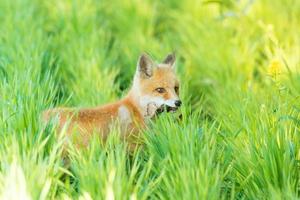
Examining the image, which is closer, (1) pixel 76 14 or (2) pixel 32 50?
(2) pixel 32 50

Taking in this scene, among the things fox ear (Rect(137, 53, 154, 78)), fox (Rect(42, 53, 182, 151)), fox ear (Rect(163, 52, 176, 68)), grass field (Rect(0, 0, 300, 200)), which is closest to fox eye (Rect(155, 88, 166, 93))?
fox (Rect(42, 53, 182, 151))

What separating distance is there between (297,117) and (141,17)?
4813 mm

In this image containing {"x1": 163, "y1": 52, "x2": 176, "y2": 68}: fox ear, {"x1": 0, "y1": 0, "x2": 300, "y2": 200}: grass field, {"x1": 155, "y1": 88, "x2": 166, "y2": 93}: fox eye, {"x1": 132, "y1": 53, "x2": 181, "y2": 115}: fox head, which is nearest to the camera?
{"x1": 0, "y1": 0, "x2": 300, "y2": 200}: grass field

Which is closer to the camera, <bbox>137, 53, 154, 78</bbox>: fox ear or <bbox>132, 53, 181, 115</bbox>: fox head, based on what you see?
<bbox>132, 53, 181, 115</bbox>: fox head

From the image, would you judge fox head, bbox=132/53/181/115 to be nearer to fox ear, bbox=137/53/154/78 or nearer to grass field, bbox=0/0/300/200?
fox ear, bbox=137/53/154/78

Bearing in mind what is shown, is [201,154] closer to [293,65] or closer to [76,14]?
[293,65]

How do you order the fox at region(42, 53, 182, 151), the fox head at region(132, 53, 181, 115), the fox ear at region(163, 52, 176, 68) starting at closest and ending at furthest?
the fox at region(42, 53, 182, 151), the fox head at region(132, 53, 181, 115), the fox ear at region(163, 52, 176, 68)

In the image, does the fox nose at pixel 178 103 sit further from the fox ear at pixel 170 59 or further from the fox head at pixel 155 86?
the fox ear at pixel 170 59

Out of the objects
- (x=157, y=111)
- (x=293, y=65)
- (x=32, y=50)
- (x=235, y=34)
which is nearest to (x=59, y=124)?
(x=157, y=111)

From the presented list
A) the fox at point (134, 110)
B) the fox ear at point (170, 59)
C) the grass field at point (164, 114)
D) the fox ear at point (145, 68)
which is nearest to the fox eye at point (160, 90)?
the fox at point (134, 110)

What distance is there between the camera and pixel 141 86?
6312mm

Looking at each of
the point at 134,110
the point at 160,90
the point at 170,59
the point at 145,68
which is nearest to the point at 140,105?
the point at 134,110

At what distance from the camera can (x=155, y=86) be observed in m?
6.35

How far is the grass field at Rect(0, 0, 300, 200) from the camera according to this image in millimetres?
4590
